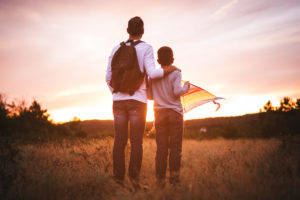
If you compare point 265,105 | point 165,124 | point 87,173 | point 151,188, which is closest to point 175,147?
point 165,124

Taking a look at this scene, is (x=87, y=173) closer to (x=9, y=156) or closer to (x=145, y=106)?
(x=9, y=156)

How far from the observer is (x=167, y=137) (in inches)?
146

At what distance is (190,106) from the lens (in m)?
Result: 4.56

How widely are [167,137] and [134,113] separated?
0.76 m

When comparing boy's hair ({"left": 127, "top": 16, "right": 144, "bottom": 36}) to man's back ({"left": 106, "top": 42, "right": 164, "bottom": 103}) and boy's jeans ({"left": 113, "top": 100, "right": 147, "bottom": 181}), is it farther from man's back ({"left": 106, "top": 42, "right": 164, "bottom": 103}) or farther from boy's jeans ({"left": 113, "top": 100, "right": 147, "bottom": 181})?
boy's jeans ({"left": 113, "top": 100, "right": 147, "bottom": 181})

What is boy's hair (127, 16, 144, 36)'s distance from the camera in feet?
11.4

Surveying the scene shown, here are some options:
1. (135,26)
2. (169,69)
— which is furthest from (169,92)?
(135,26)

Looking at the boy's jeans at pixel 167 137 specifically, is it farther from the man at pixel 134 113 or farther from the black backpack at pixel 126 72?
the black backpack at pixel 126 72

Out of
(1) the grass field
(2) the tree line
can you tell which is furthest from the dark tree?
(1) the grass field

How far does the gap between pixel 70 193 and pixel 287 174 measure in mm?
3047

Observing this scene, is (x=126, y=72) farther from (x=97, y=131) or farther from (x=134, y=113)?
(x=97, y=131)

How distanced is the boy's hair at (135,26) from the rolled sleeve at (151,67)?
1.09ft

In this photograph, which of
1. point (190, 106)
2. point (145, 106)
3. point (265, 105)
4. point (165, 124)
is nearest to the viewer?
point (145, 106)

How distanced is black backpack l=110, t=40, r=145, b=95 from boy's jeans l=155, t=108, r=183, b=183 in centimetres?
69
